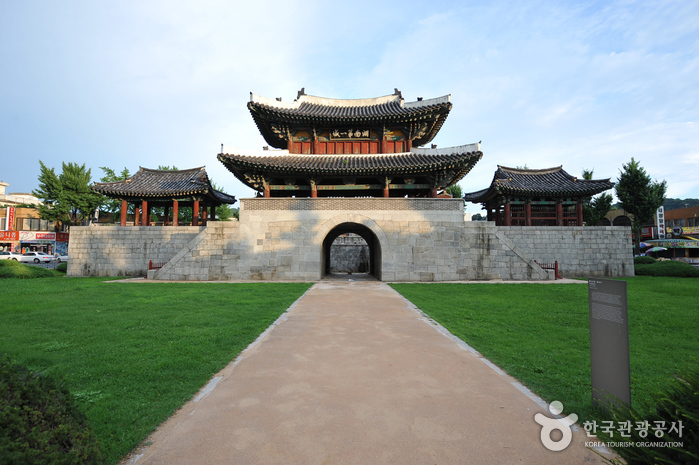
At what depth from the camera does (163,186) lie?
21.8 meters

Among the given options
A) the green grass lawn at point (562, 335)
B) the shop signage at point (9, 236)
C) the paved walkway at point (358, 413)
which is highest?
the shop signage at point (9, 236)

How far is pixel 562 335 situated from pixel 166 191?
2256 centimetres

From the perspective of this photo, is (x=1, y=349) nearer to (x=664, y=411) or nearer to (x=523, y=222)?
(x=664, y=411)

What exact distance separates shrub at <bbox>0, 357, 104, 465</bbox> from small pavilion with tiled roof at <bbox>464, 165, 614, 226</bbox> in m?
22.3

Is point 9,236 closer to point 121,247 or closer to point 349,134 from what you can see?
point 121,247

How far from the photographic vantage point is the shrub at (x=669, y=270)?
18164 millimetres

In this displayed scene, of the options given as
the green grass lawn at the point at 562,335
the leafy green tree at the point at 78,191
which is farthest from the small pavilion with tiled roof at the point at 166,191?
the green grass lawn at the point at 562,335

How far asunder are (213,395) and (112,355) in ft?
7.70

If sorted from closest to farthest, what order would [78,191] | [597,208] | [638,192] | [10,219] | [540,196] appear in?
[540,196]
[638,192]
[597,208]
[78,191]
[10,219]

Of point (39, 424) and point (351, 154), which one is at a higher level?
point (351, 154)

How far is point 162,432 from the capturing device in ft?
9.41

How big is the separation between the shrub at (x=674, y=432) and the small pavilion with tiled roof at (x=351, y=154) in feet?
51.0

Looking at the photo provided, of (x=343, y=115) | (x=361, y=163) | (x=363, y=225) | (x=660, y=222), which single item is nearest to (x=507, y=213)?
(x=363, y=225)

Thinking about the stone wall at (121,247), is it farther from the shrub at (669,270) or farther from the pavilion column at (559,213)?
the shrub at (669,270)
